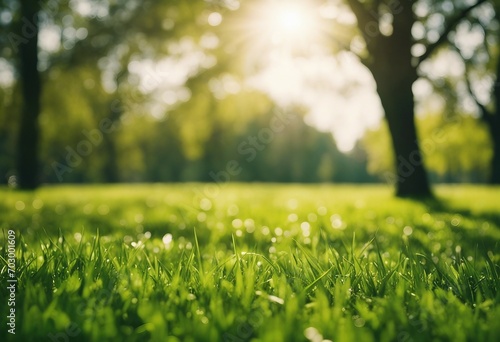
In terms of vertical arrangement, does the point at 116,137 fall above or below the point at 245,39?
below

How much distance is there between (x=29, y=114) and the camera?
13.6 metres

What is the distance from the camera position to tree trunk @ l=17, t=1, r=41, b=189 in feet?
43.0

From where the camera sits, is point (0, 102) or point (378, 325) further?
point (0, 102)

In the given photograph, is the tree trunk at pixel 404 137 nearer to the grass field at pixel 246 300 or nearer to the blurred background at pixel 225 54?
the blurred background at pixel 225 54

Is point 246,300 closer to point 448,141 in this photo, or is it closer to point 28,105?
point 28,105

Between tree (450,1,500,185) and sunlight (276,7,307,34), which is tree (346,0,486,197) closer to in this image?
sunlight (276,7,307,34)

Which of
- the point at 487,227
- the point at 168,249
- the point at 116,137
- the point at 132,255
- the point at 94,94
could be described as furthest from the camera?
the point at 116,137

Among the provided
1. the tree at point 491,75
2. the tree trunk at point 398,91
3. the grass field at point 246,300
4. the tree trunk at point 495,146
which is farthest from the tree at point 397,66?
the tree trunk at point 495,146

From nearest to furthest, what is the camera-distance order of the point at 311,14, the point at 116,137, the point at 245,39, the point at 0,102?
the point at 311,14 < the point at 245,39 < the point at 0,102 < the point at 116,137

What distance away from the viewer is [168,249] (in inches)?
122

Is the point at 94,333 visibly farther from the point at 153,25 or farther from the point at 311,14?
the point at 153,25

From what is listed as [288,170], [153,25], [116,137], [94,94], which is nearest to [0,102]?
[94,94]

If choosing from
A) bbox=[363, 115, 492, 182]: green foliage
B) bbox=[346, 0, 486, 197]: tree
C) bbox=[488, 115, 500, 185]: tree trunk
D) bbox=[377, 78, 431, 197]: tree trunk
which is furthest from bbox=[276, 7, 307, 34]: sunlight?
bbox=[488, 115, 500, 185]: tree trunk

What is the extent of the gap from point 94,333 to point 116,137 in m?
37.1
